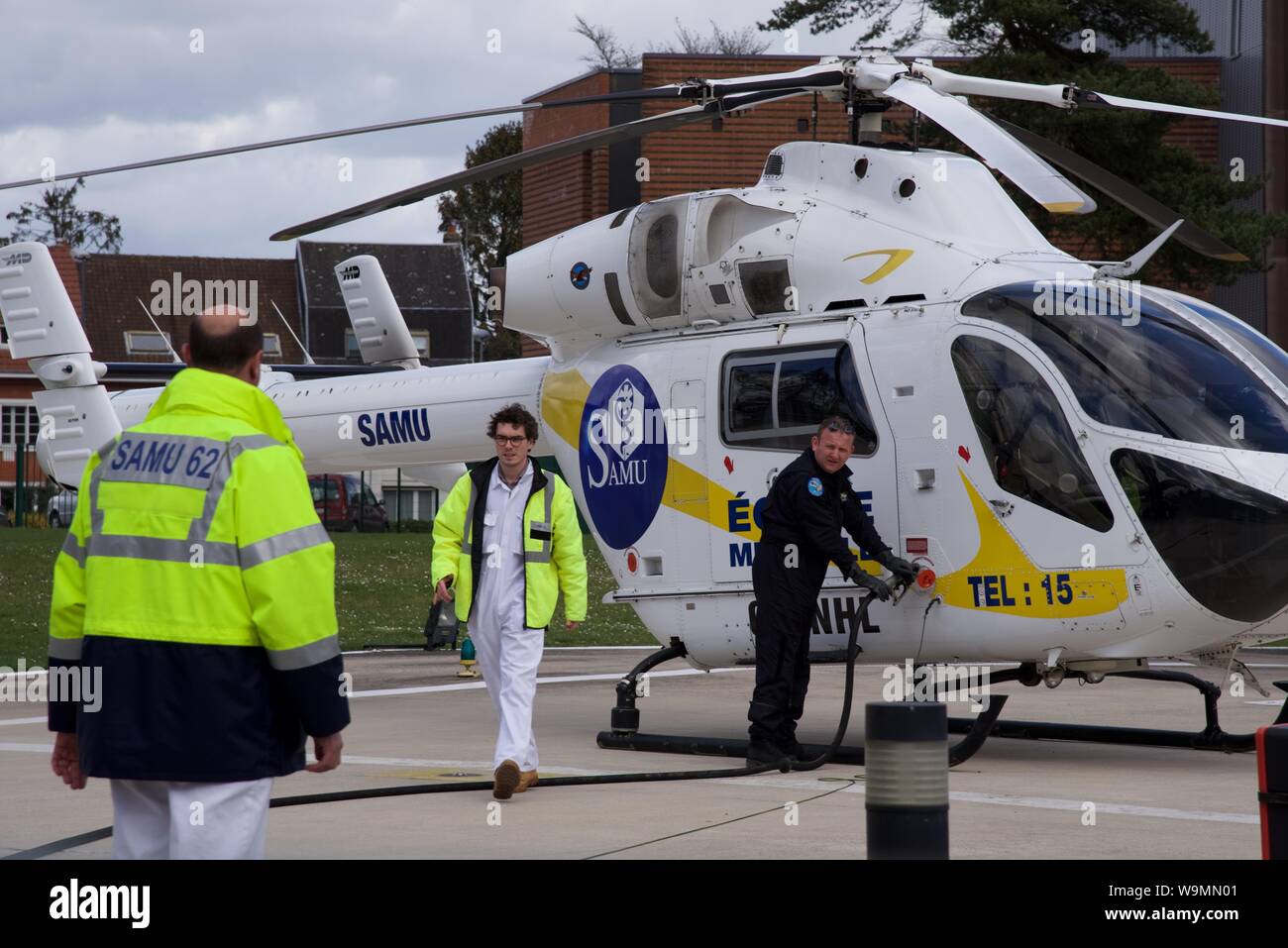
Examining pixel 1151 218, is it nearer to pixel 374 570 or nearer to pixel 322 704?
pixel 322 704

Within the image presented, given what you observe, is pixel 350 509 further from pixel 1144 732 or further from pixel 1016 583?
pixel 1016 583

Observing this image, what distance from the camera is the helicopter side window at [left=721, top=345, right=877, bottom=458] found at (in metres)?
9.93

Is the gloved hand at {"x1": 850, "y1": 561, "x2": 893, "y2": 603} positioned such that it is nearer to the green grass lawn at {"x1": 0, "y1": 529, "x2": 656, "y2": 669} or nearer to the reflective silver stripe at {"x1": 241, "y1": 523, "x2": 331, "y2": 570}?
the reflective silver stripe at {"x1": 241, "y1": 523, "x2": 331, "y2": 570}

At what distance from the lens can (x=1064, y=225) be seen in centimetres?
2552

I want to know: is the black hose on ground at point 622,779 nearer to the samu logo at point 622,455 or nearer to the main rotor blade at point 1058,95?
the samu logo at point 622,455

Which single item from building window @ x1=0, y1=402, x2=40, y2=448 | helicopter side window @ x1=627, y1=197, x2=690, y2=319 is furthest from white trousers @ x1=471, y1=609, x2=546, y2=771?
building window @ x1=0, y1=402, x2=40, y2=448

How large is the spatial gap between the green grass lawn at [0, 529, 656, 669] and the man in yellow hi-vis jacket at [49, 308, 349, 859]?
12.7m

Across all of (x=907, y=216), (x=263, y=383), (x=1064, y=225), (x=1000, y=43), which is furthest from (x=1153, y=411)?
(x=1000, y=43)

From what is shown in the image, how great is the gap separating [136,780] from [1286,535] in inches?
251

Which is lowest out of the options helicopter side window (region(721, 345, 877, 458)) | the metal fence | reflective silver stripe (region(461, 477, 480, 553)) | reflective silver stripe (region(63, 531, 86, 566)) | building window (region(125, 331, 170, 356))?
the metal fence

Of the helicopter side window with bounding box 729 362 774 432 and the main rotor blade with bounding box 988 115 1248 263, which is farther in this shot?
the helicopter side window with bounding box 729 362 774 432

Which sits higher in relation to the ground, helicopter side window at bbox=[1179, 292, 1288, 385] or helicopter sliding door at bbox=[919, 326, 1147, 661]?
helicopter side window at bbox=[1179, 292, 1288, 385]

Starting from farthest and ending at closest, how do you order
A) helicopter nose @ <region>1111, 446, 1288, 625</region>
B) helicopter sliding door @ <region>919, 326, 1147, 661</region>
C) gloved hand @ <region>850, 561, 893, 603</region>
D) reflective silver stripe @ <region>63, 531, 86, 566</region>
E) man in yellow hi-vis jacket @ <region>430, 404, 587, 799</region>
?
gloved hand @ <region>850, 561, 893, 603</region> → helicopter sliding door @ <region>919, 326, 1147, 661</region> → helicopter nose @ <region>1111, 446, 1288, 625</region> → man in yellow hi-vis jacket @ <region>430, 404, 587, 799</region> → reflective silver stripe @ <region>63, 531, 86, 566</region>

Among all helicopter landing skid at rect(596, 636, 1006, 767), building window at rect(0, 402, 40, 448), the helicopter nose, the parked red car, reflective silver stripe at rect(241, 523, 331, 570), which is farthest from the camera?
building window at rect(0, 402, 40, 448)
